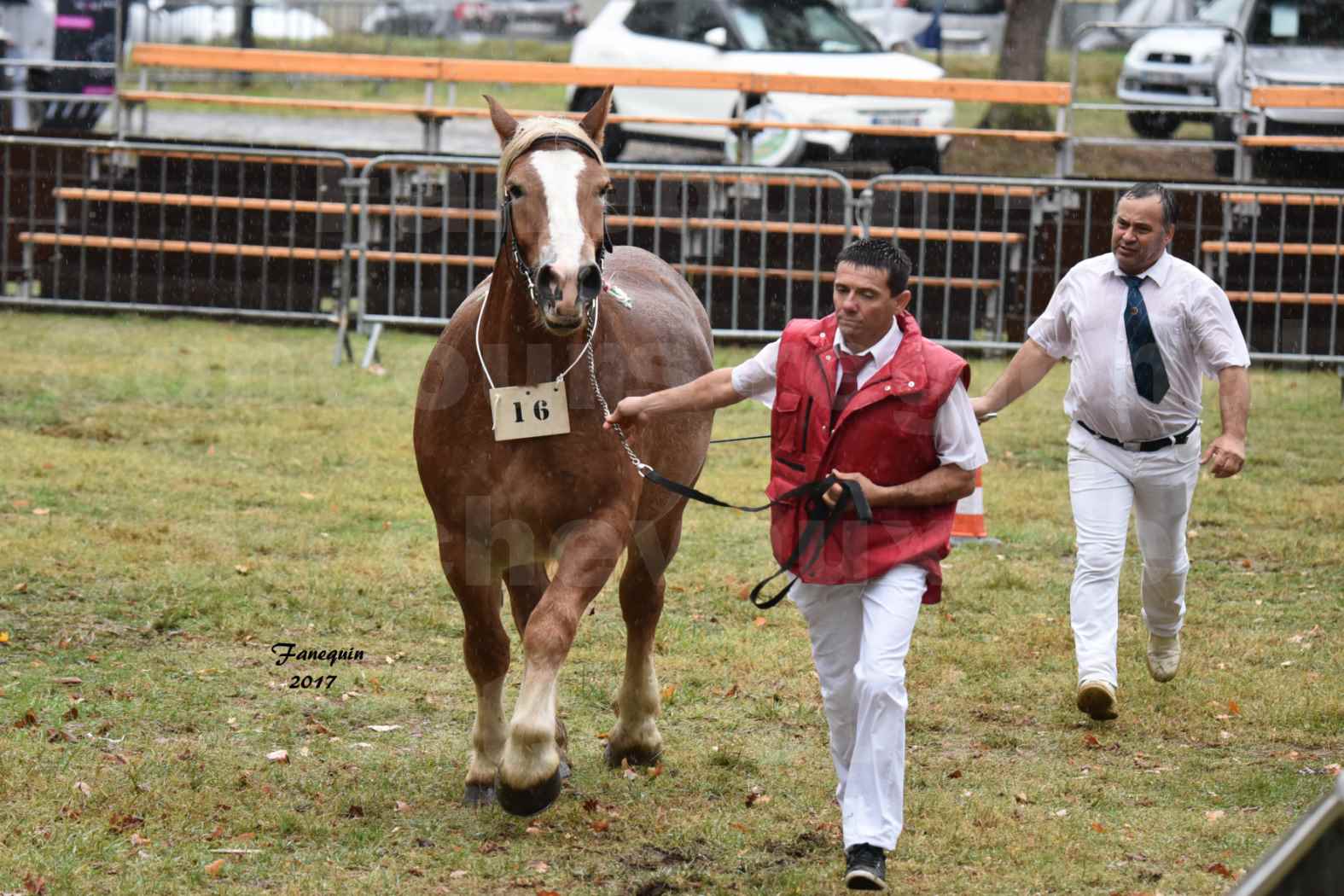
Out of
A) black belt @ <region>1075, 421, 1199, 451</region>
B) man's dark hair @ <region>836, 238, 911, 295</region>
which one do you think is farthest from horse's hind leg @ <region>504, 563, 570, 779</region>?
black belt @ <region>1075, 421, 1199, 451</region>

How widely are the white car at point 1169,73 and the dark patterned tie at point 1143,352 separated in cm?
1767

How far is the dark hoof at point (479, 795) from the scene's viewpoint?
19.0ft

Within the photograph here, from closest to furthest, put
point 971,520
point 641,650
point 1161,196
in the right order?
point 641,650 → point 1161,196 → point 971,520

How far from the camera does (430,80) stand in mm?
18062

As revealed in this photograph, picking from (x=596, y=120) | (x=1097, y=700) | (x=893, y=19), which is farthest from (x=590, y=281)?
(x=893, y=19)

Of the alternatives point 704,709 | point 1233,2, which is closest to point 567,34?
point 1233,2

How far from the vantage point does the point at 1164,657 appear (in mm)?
7215

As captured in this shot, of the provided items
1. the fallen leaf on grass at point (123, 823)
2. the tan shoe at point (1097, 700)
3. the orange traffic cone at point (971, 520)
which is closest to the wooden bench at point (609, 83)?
Result: the orange traffic cone at point (971, 520)

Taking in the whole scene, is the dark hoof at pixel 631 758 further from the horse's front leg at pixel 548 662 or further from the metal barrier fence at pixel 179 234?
the metal barrier fence at pixel 179 234

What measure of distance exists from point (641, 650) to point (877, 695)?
161cm

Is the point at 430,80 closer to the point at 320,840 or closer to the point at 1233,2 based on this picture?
the point at 1233,2

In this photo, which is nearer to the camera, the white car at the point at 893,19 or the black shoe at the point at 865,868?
the black shoe at the point at 865,868

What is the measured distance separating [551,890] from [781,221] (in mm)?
10980

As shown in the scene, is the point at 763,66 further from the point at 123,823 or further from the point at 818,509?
the point at 123,823
